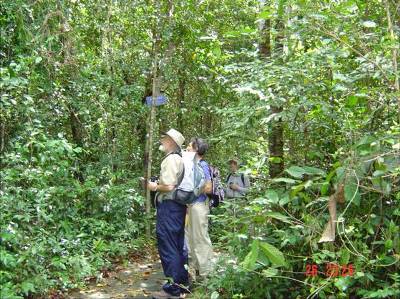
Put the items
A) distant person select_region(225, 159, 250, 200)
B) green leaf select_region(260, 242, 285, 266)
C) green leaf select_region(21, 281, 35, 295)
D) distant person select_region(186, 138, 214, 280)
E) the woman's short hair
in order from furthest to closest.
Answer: distant person select_region(225, 159, 250, 200) → the woman's short hair → distant person select_region(186, 138, 214, 280) → green leaf select_region(21, 281, 35, 295) → green leaf select_region(260, 242, 285, 266)

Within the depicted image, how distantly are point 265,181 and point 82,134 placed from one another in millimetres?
4501

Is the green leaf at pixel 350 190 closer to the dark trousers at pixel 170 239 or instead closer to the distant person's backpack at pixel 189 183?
the distant person's backpack at pixel 189 183

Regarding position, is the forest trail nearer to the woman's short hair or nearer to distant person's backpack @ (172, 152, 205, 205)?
distant person's backpack @ (172, 152, 205, 205)

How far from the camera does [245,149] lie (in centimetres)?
908

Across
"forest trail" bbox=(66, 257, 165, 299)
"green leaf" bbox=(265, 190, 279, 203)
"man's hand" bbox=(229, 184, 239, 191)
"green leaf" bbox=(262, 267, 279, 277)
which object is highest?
"green leaf" bbox=(265, 190, 279, 203)

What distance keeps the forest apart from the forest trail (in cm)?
12

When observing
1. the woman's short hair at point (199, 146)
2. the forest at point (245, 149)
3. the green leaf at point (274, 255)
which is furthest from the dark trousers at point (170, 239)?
the green leaf at point (274, 255)

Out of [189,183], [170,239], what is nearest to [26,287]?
[170,239]

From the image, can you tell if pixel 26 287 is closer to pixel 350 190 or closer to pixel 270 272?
pixel 270 272

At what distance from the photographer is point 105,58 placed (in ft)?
30.3

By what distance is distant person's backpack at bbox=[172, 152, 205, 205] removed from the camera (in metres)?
5.76

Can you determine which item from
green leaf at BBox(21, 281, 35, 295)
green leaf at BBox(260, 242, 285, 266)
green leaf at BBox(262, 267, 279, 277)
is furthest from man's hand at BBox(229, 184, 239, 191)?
green leaf at BBox(260, 242, 285, 266)

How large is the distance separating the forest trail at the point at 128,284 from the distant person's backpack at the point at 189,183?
4.64 feet

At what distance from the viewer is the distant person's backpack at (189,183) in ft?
18.9
